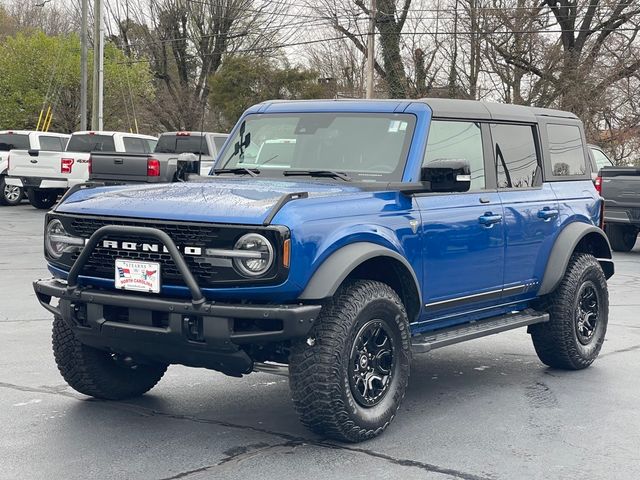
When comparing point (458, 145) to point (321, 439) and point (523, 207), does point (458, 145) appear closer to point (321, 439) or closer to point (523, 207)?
point (523, 207)

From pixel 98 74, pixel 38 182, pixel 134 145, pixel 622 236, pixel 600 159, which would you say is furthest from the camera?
pixel 98 74

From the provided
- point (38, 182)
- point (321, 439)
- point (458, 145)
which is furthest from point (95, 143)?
point (321, 439)

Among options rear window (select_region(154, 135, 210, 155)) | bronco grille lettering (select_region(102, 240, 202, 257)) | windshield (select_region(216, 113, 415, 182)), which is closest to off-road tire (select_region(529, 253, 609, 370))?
windshield (select_region(216, 113, 415, 182))

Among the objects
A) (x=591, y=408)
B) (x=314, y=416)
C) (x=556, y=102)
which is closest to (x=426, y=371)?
(x=591, y=408)

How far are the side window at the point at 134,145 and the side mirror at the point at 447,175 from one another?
1893cm

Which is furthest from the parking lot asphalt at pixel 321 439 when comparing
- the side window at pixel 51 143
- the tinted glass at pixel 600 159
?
the side window at pixel 51 143

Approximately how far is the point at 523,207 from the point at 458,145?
0.69 meters

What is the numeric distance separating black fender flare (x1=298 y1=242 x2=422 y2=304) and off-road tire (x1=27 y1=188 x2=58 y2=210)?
2002 cm

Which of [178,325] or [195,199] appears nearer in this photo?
[178,325]

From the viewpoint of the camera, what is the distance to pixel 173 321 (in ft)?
16.6

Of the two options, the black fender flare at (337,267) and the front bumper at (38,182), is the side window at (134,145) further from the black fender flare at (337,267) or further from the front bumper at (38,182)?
the black fender flare at (337,267)

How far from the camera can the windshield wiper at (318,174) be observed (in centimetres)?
625

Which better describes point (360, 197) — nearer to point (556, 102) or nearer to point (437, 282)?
point (437, 282)

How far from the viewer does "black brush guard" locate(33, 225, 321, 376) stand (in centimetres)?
498
